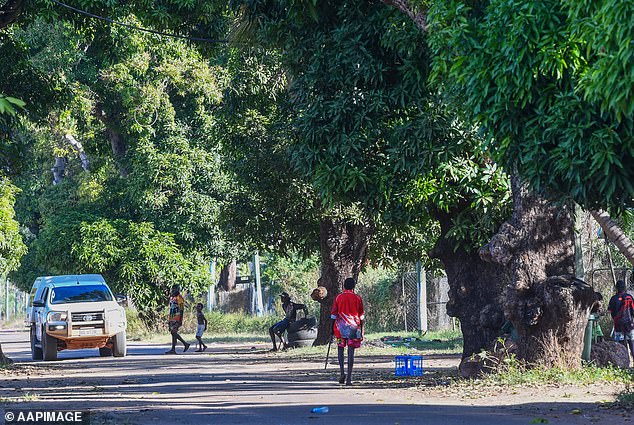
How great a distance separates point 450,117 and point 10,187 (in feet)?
77.3

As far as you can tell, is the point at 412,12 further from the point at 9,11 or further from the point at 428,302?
the point at 428,302

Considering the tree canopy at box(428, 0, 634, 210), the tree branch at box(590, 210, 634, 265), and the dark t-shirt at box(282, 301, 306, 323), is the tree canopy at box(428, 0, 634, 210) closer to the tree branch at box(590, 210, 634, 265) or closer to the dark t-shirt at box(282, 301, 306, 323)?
the tree branch at box(590, 210, 634, 265)

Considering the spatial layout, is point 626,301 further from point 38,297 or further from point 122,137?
point 122,137

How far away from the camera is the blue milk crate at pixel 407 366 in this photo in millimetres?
18234

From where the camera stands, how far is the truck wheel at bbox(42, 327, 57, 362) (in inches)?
1062

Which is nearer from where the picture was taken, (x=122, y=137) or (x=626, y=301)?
(x=626, y=301)

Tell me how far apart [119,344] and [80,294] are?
67.2 inches

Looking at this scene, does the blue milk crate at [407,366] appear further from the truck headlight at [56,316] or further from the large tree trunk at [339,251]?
the truck headlight at [56,316]

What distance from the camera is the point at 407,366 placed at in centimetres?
1830

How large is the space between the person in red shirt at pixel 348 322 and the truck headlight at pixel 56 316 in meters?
11.0

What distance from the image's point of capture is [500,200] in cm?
1686

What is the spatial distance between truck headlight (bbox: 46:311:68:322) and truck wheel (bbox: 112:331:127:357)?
5.83 feet

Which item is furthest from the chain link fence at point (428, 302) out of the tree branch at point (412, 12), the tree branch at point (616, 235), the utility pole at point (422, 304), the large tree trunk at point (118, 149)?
the tree branch at point (412, 12)

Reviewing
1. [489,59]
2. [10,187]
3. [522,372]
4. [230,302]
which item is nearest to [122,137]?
[10,187]
